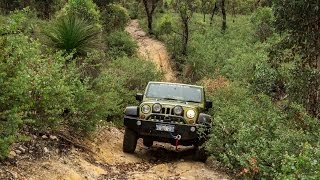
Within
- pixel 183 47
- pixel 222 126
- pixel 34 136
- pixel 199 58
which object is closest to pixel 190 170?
pixel 222 126

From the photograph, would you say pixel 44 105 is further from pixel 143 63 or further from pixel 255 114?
pixel 143 63

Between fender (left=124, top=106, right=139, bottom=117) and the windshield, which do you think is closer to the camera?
fender (left=124, top=106, right=139, bottom=117)

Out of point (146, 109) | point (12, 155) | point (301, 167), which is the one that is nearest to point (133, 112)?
point (146, 109)

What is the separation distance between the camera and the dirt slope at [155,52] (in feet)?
86.2

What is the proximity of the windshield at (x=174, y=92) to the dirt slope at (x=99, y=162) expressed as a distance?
1.33 metres

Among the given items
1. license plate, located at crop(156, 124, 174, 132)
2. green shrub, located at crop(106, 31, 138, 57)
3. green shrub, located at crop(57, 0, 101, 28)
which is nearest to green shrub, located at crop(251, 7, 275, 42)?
green shrub, located at crop(106, 31, 138, 57)

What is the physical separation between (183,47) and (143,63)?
9573 millimetres

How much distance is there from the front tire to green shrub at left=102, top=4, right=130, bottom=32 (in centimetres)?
1848

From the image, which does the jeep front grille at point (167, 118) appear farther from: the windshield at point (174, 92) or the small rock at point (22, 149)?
the small rock at point (22, 149)

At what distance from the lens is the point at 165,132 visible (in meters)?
9.36

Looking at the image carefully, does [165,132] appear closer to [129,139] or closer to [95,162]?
[129,139]

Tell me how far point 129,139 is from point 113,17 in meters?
19.1

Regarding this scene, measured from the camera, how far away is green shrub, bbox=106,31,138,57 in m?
25.4

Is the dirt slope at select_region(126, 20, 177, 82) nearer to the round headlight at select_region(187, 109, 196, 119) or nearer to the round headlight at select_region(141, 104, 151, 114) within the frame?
the round headlight at select_region(141, 104, 151, 114)
